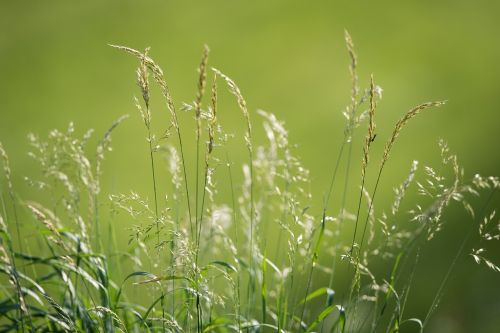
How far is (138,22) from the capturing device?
34.1 ft

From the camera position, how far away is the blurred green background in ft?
22.9

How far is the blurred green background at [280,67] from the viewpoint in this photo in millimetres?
6984

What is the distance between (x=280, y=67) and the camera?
9.10m

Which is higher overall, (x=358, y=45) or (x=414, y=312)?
(x=358, y=45)

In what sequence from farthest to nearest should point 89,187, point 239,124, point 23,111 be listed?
1. point 23,111
2. point 239,124
3. point 89,187

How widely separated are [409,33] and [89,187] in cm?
730

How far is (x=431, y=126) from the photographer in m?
7.05

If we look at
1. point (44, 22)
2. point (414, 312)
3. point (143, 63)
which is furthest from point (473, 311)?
point (44, 22)

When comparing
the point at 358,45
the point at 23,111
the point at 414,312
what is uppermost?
the point at 358,45

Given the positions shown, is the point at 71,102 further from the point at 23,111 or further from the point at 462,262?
the point at 462,262

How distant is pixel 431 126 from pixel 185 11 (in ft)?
15.9

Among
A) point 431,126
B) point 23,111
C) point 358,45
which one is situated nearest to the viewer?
point 431,126

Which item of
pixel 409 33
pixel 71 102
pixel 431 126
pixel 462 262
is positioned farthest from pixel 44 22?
pixel 462 262

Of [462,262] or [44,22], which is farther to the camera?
[44,22]
